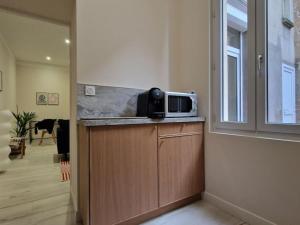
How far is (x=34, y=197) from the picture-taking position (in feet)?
7.36

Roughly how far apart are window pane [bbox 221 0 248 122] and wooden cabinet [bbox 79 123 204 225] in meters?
0.43

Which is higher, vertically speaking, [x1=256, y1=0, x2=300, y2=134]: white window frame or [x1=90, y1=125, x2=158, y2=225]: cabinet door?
[x1=256, y1=0, x2=300, y2=134]: white window frame

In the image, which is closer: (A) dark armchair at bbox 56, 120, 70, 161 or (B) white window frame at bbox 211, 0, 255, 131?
(B) white window frame at bbox 211, 0, 255, 131

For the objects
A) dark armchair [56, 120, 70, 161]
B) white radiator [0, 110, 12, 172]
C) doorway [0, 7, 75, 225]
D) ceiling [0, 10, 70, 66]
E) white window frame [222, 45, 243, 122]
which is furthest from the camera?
dark armchair [56, 120, 70, 161]

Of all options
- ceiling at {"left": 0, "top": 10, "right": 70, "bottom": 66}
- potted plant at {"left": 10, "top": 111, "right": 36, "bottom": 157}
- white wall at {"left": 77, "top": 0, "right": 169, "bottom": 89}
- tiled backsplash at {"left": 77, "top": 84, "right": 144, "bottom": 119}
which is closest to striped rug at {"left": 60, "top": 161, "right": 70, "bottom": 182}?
potted plant at {"left": 10, "top": 111, "right": 36, "bottom": 157}

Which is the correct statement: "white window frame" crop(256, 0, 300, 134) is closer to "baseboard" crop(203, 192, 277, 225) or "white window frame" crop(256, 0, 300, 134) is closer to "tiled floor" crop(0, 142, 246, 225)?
"baseboard" crop(203, 192, 277, 225)

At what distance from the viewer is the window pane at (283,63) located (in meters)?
1.54

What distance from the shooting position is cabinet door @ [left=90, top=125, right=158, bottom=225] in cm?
144

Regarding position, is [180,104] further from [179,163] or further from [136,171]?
[136,171]

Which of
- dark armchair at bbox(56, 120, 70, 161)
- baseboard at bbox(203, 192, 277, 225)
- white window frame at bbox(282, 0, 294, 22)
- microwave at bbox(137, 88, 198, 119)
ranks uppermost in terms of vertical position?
white window frame at bbox(282, 0, 294, 22)

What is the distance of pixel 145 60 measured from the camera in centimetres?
226

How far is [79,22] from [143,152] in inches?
52.4

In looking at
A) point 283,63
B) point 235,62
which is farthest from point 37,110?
point 283,63

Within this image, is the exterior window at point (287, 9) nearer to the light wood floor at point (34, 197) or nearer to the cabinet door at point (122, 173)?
the cabinet door at point (122, 173)
